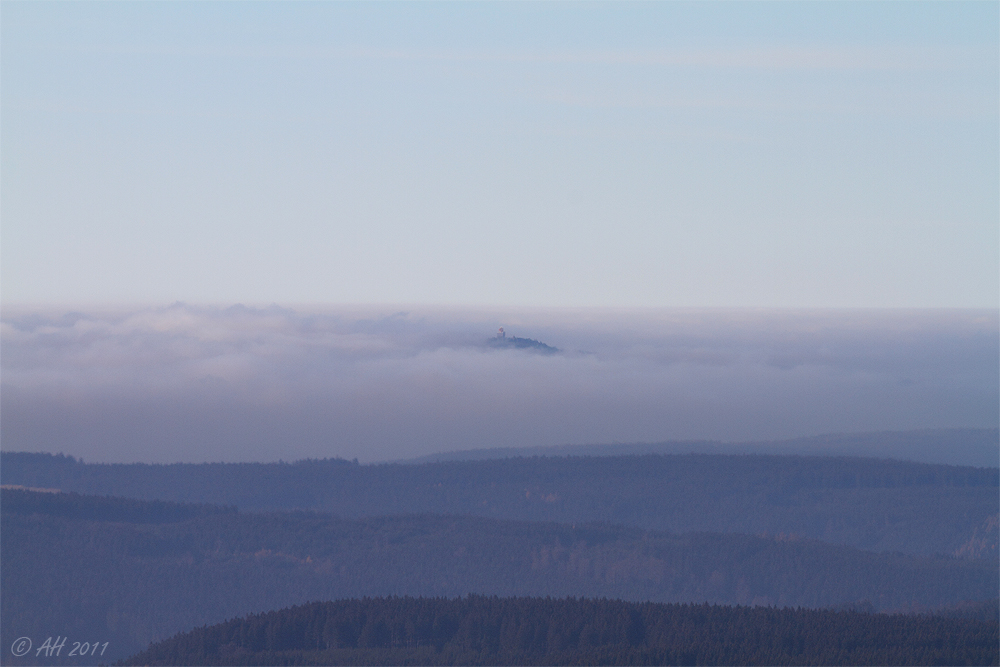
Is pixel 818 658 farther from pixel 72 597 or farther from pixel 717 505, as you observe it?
pixel 717 505

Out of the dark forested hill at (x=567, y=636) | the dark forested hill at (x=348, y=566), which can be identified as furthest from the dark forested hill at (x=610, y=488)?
the dark forested hill at (x=567, y=636)

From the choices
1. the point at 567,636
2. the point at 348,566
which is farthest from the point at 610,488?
the point at 567,636

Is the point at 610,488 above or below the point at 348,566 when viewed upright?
above

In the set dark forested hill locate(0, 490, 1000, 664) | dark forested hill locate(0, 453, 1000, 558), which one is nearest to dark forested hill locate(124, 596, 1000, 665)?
dark forested hill locate(0, 490, 1000, 664)

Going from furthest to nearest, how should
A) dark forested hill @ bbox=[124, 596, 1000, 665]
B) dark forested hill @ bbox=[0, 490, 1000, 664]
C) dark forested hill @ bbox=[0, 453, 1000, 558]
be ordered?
dark forested hill @ bbox=[0, 453, 1000, 558] < dark forested hill @ bbox=[0, 490, 1000, 664] < dark forested hill @ bbox=[124, 596, 1000, 665]

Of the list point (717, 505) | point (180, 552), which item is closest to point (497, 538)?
point (180, 552)

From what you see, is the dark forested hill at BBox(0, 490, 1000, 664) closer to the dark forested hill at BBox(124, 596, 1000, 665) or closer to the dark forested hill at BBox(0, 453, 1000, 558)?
the dark forested hill at BBox(0, 453, 1000, 558)

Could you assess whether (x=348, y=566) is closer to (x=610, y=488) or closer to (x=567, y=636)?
(x=567, y=636)
